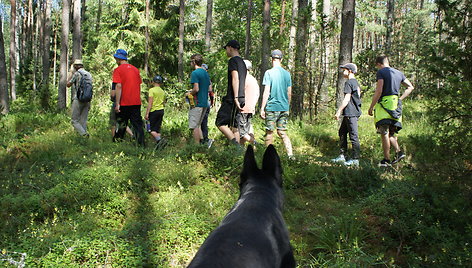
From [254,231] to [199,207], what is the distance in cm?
317

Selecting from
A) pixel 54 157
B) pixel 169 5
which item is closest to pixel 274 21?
pixel 169 5

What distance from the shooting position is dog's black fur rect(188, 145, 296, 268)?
57.4 inches

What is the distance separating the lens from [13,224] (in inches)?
167

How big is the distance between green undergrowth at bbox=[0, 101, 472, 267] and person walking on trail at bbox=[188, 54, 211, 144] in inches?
35.5

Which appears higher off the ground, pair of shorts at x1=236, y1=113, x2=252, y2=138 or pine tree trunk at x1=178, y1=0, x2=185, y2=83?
pine tree trunk at x1=178, y1=0, x2=185, y2=83

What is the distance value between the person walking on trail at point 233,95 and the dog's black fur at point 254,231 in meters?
4.30

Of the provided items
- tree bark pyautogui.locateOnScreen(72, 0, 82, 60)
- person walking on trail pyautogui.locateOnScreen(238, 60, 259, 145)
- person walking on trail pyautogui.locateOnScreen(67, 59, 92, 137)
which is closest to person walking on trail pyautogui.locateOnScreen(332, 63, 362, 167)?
person walking on trail pyautogui.locateOnScreen(238, 60, 259, 145)

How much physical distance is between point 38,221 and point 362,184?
452 cm

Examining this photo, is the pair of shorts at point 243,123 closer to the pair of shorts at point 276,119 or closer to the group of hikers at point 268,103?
the group of hikers at point 268,103

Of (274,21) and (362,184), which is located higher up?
(274,21)

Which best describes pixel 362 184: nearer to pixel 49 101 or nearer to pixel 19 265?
pixel 19 265

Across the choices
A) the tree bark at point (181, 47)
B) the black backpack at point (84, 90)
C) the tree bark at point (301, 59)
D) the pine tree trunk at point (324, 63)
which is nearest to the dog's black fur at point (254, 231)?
the black backpack at point (84, 90)

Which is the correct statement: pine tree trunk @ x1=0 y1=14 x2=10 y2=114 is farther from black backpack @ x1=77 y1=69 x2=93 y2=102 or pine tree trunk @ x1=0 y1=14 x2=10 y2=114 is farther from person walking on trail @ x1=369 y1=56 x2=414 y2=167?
person walking on trail @ x1=369 y1=56 x2=414 y2=167

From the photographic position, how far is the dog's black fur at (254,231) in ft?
4.78
